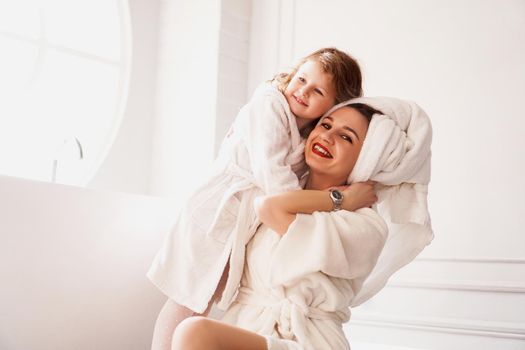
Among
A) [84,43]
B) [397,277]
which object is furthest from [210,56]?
[397,277]

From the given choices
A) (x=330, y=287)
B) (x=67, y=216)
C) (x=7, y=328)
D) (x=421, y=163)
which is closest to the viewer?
(x=330, y=287)

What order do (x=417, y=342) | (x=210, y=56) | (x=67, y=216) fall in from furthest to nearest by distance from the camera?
(x=210, y=56) → (x=417, y=342) → (x=67, y=216)

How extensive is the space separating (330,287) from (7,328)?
96cm

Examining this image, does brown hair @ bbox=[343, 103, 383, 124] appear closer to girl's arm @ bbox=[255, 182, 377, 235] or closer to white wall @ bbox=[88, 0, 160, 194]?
girl's arm @ bbox=[255, 182, 377, 235]

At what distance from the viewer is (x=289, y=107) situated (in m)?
1.80

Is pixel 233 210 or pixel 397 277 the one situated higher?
pixel 233 210

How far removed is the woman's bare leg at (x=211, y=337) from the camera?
1385mm

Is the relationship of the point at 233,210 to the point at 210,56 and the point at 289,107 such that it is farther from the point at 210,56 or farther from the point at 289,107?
the point at 210,56

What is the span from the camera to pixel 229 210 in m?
1.77

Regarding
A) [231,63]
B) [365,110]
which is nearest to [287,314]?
[365,110]

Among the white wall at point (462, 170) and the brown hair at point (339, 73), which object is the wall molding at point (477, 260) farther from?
the brown hair at point (339, 73)

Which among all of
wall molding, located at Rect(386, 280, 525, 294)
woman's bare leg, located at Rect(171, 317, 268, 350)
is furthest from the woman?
wall molding, located at Rect(386, 280, 525, 294)

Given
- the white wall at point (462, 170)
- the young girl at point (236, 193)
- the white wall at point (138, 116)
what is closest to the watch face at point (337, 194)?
the young girl at point (236, 193)

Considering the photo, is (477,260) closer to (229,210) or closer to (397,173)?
(397,173)
